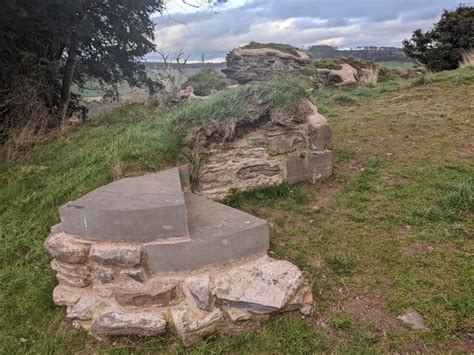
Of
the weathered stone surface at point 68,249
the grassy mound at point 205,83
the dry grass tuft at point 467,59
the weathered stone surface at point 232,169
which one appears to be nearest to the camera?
the weathered stone surface at point 68,249

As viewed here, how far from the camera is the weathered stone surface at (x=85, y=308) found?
291cm

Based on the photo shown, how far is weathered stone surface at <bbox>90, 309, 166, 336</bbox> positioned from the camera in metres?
2.73

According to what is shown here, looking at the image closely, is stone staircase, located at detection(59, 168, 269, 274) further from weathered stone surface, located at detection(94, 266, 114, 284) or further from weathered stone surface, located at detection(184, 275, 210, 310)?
weathered stone surface, located at detection(94, 266, 114, 284)

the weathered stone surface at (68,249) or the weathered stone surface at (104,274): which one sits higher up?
the weathered stone surface at (68,249)

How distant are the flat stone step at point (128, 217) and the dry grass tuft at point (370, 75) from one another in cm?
1089

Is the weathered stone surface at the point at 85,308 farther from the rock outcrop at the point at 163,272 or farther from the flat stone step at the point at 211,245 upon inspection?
the flat stone step at the point at 211,245

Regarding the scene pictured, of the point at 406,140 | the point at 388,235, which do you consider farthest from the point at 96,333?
the point at 406,140

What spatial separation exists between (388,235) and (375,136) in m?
3.13

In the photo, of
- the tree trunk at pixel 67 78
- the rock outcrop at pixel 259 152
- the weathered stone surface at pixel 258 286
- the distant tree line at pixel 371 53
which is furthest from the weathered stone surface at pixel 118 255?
the distant tree line at pixel 371 53

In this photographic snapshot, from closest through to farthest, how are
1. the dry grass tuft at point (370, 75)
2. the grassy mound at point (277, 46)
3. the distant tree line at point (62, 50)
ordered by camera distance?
the distant tree line at point (62, 50)
the dry grass tuft at point (370, 75)
the grassy mound at point (277, 46)

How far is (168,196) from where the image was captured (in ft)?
10.2

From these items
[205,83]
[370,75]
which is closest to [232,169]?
[205,83]

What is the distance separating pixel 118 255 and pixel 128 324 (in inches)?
19.0

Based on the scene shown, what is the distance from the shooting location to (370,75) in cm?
1316
